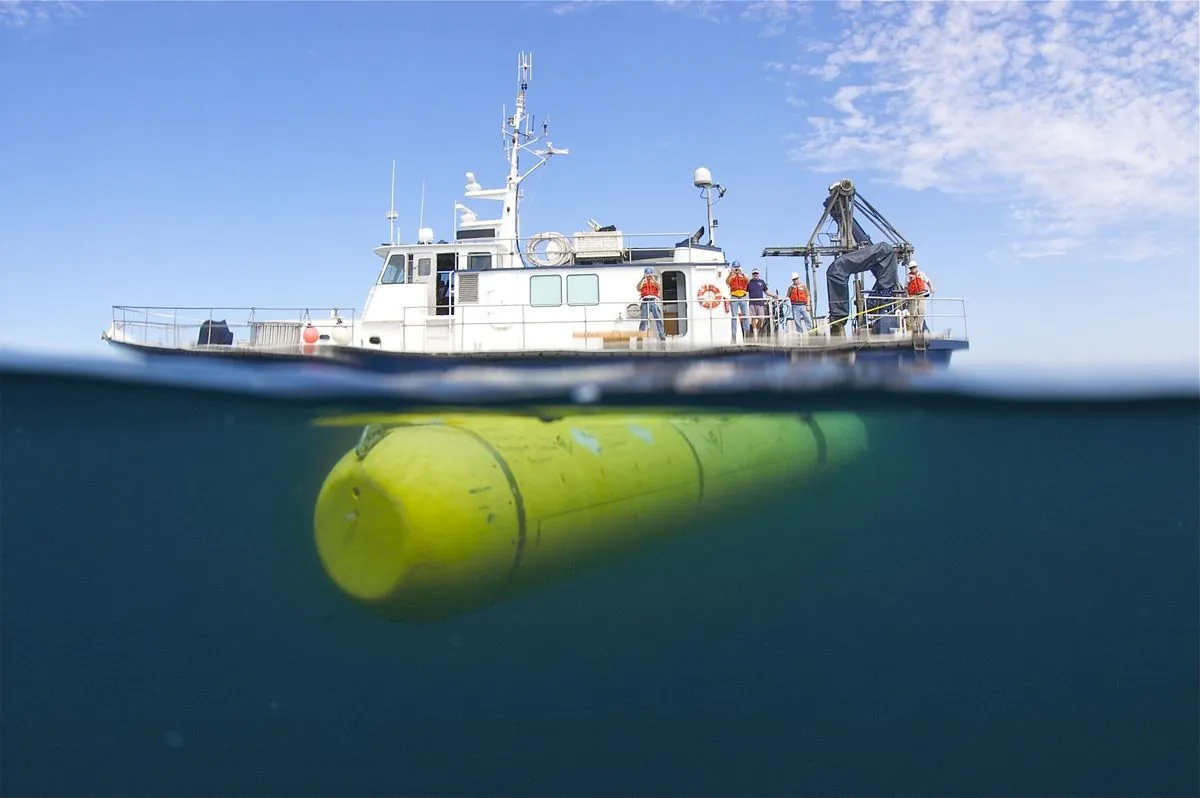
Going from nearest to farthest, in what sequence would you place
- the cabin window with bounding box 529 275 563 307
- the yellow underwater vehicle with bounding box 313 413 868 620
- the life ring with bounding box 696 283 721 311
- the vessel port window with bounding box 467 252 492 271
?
the yellow underwater vehicle with bounding box 313 413 868 620
the life ring with bounding box 696 283 721 311
the cabin window with bounding box 529 275 563 307
the vessel port window with bounding box 467 252 492 271

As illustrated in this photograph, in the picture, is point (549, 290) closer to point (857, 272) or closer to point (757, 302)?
point (757, 302)

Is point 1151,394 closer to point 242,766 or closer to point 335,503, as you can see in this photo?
point 335,503

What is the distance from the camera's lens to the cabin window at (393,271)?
16.1 meters

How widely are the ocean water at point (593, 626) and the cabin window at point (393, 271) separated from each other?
507 centimetres

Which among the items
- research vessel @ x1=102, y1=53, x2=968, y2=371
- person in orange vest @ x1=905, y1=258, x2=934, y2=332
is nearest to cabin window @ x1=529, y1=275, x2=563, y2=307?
research vessel @ x1=102, y1=53, x2=968, y2=371

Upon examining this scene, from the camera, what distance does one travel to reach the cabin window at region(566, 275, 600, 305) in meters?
15.4

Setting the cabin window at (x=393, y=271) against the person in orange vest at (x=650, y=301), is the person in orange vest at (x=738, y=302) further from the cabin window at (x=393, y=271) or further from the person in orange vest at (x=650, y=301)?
the cabin window at (x=393, y=271)

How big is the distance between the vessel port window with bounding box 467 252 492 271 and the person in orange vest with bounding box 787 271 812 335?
665cm

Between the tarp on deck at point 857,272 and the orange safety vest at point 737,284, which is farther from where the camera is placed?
the tarp on deck at point 857,272

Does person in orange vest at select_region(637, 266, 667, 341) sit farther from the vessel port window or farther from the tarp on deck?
the tarp on deck

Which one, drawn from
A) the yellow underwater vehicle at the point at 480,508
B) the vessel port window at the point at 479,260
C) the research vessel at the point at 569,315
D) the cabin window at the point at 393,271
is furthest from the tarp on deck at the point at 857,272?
the yellow underwater vehicle at the point at 480,508

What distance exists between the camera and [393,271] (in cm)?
1614

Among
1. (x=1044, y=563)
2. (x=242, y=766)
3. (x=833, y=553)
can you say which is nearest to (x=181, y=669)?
(x=242, y=766)

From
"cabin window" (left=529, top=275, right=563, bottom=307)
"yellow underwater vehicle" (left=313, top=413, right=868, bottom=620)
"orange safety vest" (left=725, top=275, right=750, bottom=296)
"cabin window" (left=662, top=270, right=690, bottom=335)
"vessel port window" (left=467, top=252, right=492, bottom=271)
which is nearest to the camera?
"yellow underwater vehicle" (left=313, top=413, right=868, bottom=620)
